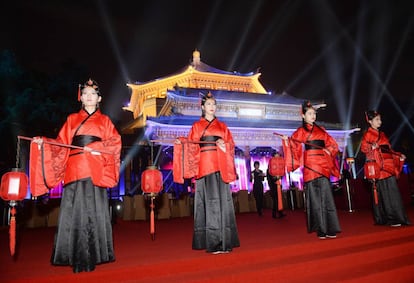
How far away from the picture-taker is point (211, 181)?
374 centimetres

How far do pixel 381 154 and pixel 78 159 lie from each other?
16.2 ft

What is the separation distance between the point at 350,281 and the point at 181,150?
2459 mm

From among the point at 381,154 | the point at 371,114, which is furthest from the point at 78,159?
the point at 371,114

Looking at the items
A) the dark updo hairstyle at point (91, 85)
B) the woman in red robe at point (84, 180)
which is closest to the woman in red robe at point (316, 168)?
the woman in red robe at point (84, 180)

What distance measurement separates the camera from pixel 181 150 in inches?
158

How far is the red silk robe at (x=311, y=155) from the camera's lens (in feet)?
14.7

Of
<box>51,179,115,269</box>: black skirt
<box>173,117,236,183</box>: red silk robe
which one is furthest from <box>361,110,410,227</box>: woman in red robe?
<box>51,179,115,269</box>: black skirt

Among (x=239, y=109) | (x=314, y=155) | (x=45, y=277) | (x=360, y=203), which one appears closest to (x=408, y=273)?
(x=314, y=155)

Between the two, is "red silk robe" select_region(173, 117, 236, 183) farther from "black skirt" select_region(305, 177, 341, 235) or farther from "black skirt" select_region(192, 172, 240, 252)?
"black skirt" select_region(305, 177, 341, 235)

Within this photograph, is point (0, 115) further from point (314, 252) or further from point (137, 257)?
point (314, 252)

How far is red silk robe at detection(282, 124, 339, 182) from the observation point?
4.47m

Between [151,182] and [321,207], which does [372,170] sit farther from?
[151,182]

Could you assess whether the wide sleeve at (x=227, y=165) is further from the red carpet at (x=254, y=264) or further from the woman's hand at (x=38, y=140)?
the woman's hand at (x=38, y=140)

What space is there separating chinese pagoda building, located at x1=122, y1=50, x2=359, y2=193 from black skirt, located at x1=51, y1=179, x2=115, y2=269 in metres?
9.26
